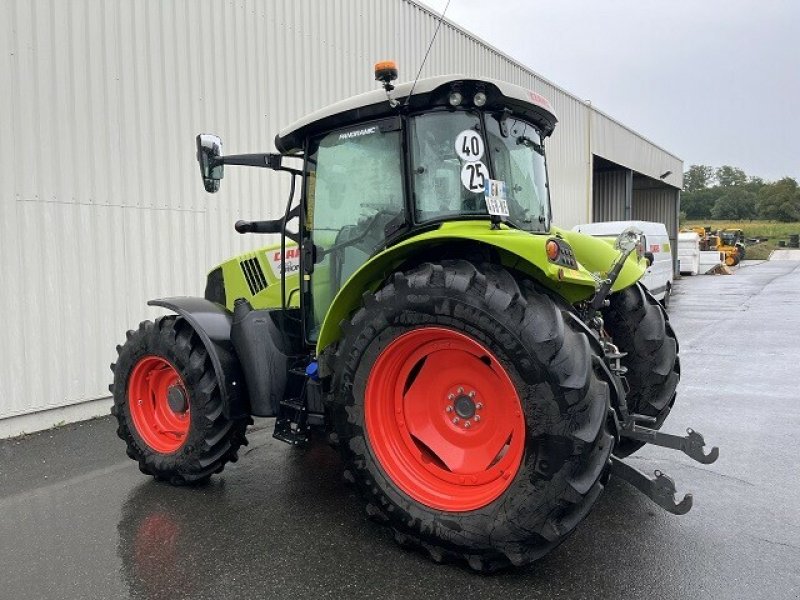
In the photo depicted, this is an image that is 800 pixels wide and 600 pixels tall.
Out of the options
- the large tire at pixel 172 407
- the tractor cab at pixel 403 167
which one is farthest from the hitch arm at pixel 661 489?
the large tire at pixel 172 407

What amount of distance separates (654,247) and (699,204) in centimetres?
9583

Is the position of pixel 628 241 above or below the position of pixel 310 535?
above

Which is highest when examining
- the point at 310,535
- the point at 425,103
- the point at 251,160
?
the point at 425,103

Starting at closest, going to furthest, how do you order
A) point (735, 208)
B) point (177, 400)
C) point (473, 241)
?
point (473, 241)
point (177, 400)
point (735, 208)

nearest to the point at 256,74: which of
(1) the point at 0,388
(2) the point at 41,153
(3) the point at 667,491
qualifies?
(2) the point at 41,153

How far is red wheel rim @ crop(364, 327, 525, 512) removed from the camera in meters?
2.96

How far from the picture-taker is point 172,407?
398cm

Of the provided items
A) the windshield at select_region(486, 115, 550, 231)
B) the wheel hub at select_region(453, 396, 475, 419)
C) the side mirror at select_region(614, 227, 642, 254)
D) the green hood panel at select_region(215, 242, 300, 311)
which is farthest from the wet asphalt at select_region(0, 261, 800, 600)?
the windshield at select_region(486, 115, 550, 231)

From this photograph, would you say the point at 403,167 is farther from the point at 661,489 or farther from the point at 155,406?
the point at 155,406

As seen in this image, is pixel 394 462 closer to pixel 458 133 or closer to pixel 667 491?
pixel 667 491

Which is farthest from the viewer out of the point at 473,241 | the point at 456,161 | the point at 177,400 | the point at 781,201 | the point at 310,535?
the point at 781,201

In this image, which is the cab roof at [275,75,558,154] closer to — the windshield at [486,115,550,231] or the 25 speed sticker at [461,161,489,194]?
the windshield at [486,115,550,231]

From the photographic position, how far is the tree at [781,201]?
83438mm

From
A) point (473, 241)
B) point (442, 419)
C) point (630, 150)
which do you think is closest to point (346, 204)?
point (473, 241)
